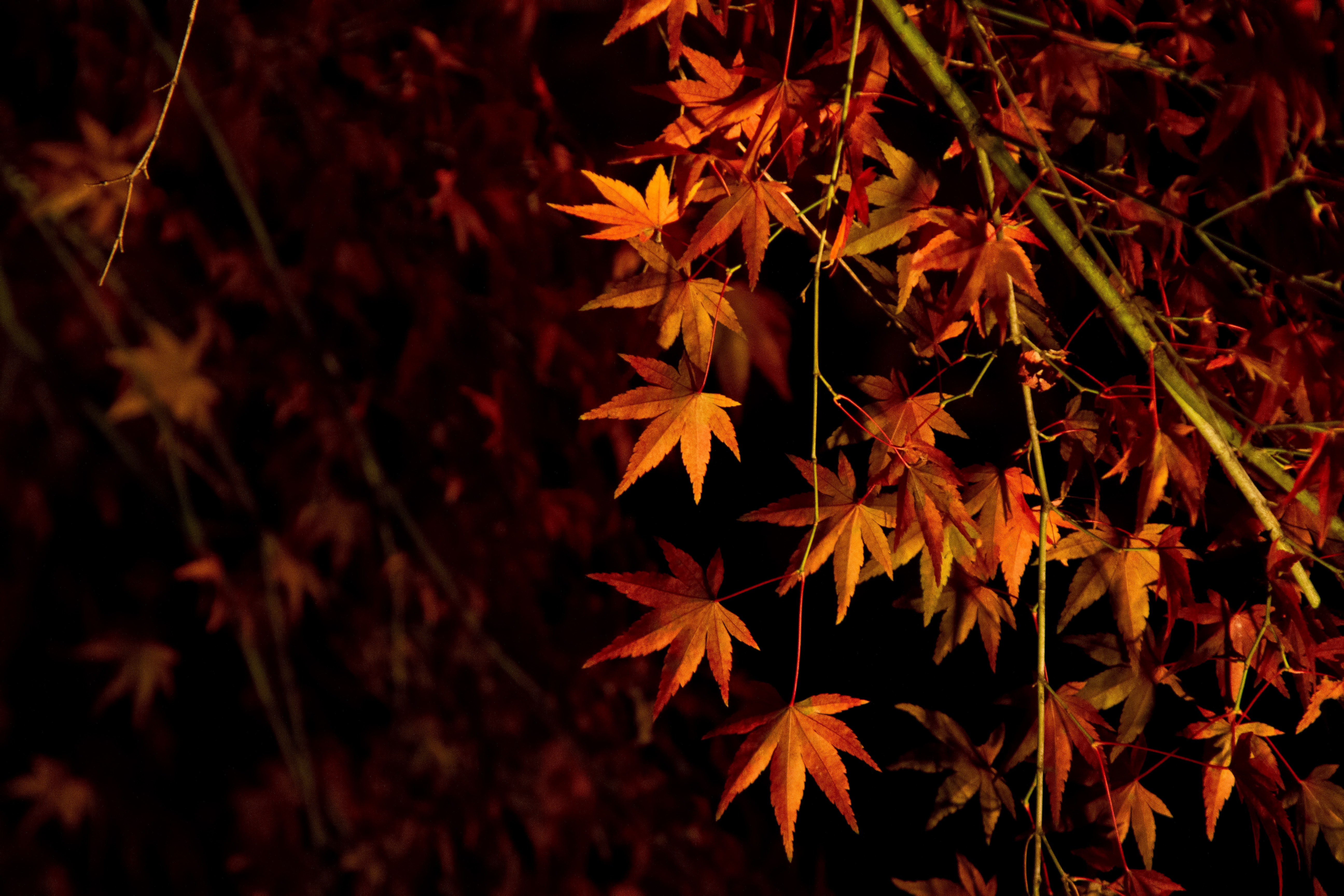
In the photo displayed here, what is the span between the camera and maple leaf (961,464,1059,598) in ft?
2.66

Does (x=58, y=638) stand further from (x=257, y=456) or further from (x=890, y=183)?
(x=890, y=183)

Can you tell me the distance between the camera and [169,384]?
1.44 metres

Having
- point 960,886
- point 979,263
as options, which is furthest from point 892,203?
point 960,886

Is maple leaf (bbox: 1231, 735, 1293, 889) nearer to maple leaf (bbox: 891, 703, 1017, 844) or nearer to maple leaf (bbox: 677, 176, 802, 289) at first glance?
maple leaf (bbox: 891, 703, 1017, 844)

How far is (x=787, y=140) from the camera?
2.39ft

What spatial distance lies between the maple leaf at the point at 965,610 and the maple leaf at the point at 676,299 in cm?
40

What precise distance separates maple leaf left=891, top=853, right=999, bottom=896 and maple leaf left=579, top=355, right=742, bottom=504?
58 centimetres

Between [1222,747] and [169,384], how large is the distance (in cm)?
172

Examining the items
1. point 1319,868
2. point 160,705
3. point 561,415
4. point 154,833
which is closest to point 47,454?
point 160,705

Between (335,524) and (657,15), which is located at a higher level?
(657,15)

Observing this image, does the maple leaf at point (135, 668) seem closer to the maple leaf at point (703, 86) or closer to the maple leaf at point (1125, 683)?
the maple leaf at point (703, 86)

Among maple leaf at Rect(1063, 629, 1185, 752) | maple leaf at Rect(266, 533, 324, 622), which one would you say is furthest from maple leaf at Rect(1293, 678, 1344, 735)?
maple leaf at Rect(266, 533, 324, 622)

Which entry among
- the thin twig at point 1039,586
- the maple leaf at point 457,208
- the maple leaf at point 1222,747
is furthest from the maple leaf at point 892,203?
the maple leaf at point 457,208

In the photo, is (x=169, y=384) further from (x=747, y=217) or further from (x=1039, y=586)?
(x=1039, y=586)
